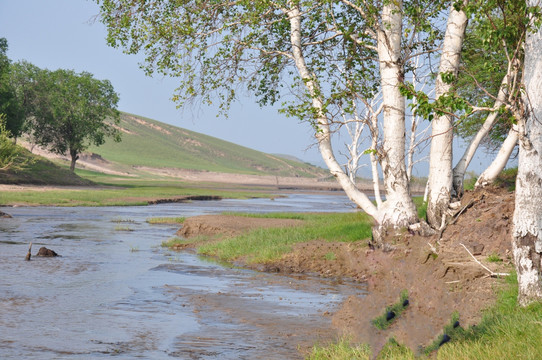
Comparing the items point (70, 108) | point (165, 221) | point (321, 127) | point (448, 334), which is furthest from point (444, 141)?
point (70, 108)

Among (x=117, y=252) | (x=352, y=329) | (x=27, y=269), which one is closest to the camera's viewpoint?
(x=352, y=329)

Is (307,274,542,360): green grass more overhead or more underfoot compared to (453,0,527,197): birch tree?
more underfoot

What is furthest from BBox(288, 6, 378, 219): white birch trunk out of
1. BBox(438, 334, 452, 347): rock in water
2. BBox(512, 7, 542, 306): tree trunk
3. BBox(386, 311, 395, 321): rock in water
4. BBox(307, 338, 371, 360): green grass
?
BBox(438, 334, 452, 347): rock in water

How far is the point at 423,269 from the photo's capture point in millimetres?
12344

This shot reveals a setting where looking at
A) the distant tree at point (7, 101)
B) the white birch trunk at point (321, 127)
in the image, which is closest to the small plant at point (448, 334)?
the white birch trunk at point (321, 127)

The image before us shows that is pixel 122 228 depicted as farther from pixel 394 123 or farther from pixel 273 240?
pixel 394 123

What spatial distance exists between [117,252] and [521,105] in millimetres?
15721

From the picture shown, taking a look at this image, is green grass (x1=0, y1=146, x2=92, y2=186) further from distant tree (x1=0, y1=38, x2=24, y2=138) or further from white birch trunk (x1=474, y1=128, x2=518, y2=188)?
white birch trunk (x1=474, y1=128, x2=518, y2=188)

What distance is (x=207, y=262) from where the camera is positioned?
68.7ft

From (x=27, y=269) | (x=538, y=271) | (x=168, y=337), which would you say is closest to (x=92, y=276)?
(x=27, y=269)

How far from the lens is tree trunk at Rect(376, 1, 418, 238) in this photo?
17172 millimetres

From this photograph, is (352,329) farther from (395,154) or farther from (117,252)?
(117,252)

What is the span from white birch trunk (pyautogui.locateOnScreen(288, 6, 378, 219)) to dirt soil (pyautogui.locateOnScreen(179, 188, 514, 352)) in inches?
55.6

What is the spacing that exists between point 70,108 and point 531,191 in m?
79.3
